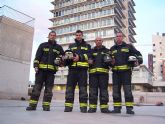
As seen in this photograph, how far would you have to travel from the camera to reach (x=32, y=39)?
17484mm

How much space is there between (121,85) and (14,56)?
36.3 ft

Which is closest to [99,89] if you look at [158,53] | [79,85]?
[79,85]

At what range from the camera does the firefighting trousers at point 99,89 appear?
625 cm

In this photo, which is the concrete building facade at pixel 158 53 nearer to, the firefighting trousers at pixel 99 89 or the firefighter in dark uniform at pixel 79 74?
the firefighting trousers at pixel 99 89

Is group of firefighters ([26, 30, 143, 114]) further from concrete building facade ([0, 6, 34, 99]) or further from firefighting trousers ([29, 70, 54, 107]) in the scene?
Result: concrete building facade ([0, 6, 34, 99])

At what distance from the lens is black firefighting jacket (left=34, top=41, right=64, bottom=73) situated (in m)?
6.43

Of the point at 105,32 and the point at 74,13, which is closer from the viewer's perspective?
the point at 105,32

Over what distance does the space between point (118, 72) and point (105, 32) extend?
4647 centimetres

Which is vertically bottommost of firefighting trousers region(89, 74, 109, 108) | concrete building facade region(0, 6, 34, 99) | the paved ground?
the paved ground

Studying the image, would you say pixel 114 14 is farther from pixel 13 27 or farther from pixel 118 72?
pixel 118 72

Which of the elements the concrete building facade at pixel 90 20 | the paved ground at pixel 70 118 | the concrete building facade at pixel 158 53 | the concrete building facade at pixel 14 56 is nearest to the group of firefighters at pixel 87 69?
the paved ground at pixel 70 118

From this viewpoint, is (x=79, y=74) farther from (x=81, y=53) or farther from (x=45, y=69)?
(x=45, y=69)

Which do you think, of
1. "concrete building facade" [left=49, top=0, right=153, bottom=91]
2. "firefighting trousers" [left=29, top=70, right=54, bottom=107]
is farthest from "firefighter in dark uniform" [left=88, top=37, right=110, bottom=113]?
"concrete building facade" [left=49, top=0, right=153, bottom=91]

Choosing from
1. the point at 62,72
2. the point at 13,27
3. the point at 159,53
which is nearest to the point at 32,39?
the point at 13,27
